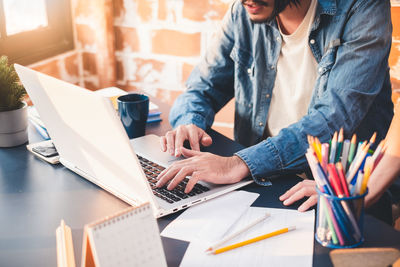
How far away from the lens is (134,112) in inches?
47.2

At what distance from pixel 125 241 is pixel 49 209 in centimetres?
32

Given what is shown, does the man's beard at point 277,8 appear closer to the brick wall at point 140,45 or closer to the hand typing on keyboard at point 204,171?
the hand typing on keyboard at point 204,171

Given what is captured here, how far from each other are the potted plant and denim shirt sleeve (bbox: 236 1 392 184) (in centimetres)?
59

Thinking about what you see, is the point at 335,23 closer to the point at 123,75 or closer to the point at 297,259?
the point at 297,259

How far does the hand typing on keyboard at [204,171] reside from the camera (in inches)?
37.8

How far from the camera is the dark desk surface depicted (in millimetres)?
777

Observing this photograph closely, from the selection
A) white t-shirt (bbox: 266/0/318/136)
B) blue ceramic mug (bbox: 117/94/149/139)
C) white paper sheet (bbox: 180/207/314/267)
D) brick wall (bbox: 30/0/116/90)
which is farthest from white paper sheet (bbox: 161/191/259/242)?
brick wall (bbox: 30/0/116/90)

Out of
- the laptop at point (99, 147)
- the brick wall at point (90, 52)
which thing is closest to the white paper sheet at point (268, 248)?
the laptop at point (99, 147)

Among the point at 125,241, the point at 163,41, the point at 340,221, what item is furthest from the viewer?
the point at 163,41

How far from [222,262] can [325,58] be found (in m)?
0.71

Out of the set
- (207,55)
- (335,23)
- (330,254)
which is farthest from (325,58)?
(330,254)

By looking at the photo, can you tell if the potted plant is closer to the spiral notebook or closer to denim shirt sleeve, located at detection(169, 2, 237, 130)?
denim shirt sleeve, located at detection(169, 2, 237, 130)

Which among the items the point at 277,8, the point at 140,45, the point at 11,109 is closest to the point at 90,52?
the point at 140,45

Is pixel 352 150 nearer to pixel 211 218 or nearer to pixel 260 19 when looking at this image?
pixel 211 218
